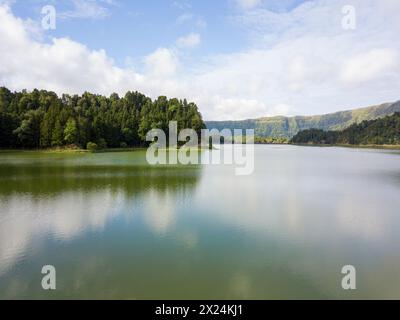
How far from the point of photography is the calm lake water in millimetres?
9422

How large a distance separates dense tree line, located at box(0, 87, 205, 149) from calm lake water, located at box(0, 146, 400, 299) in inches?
2241

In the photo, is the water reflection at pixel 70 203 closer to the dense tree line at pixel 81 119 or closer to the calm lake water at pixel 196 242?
the calm lake water at pixel 196 242

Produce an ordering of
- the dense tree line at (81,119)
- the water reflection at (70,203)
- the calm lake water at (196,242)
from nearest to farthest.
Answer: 1. the calm lake water at (196,242)
2. the water reflection at (70,203)
3. the dense tree line at (81,119)

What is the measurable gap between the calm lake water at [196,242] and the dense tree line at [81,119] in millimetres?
56921

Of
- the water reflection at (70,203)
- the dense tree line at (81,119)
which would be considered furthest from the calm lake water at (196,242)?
the dense tree line at (81,119)

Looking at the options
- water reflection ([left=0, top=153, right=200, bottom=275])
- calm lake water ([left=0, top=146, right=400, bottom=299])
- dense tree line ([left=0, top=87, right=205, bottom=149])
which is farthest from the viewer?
dense tree line ([left=0, top=87, right=205, bottom=149])

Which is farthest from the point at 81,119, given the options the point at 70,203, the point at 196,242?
the point at 196,242

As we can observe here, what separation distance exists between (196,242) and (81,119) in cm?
7361

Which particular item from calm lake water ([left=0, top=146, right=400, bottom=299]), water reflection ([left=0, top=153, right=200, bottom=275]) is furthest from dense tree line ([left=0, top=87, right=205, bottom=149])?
calm lake water ([left=0, top=146, right=400, bottom=299])

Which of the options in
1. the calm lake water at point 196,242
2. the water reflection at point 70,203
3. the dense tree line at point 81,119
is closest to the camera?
the calm lake water at point 196,242

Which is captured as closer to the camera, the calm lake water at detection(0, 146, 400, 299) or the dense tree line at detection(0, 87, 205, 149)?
the calm lake water at detection(0, 146, 400, 299)

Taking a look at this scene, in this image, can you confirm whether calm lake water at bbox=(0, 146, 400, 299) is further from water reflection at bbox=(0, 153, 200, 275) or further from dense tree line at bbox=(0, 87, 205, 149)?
dense tree line at bbox=(0, 87, 205, 149)

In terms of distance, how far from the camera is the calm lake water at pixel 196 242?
942 cm

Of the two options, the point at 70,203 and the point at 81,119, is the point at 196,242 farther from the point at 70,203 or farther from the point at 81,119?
the point at 81,119
